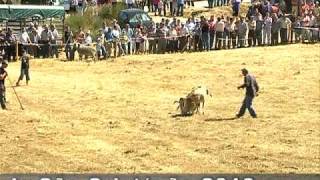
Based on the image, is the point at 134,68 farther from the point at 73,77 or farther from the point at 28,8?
the point at 28,8

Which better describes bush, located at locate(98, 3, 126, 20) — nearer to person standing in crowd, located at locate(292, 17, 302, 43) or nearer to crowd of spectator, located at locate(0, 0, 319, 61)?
crowd of spectator, located at locate(0, 0, 319, 61)

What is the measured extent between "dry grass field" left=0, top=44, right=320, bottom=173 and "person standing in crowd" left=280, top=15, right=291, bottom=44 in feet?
2.86

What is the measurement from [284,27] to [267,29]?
2.52ft

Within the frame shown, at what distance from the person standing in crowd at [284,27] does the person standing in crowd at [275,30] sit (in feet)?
0.59

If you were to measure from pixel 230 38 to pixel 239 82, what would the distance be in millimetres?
5851

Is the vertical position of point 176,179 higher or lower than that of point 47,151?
higher

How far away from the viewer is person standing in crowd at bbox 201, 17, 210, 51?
3069cm

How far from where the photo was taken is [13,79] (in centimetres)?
2650

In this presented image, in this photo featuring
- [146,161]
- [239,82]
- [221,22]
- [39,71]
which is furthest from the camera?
[221,22]

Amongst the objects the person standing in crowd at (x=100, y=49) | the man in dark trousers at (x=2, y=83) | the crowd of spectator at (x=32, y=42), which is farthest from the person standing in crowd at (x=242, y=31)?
the man in dark trousers at (x=2, y=83)

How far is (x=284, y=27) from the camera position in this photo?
31.4m

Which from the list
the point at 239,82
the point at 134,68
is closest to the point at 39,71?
the point at 134,68

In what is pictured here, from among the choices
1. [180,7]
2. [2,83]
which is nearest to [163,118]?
[2,83]

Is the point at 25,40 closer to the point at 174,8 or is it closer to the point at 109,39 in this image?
the point at 109,39
